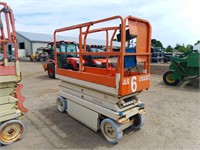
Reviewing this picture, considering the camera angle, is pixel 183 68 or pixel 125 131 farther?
pixel 183 68

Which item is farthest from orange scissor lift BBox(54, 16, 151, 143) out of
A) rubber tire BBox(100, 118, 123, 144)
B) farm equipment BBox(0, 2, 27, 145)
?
farm equipment BBox(0, 2, 27, 145)

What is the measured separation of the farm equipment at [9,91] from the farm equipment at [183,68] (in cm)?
645

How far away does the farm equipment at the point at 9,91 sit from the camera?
2.72 m

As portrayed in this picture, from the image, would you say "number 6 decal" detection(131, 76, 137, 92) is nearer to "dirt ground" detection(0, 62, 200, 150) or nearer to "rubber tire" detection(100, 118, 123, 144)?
"rubber tire" detection(100, 118, 123, 144)

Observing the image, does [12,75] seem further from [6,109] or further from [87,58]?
[87,58]

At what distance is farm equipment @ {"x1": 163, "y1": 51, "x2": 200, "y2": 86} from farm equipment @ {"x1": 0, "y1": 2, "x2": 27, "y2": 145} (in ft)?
21.2

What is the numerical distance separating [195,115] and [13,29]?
4.45 m

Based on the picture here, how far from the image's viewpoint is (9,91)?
9.29 feet

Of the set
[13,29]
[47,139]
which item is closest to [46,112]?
[47,139]

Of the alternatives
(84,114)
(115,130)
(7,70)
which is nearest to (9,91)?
(7,70)

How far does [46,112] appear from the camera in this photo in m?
4.27

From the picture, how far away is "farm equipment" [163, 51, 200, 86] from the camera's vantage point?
672cm

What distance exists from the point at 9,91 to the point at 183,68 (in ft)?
22.0

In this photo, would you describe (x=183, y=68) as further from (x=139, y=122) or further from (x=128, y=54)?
(x=128, y=54)
